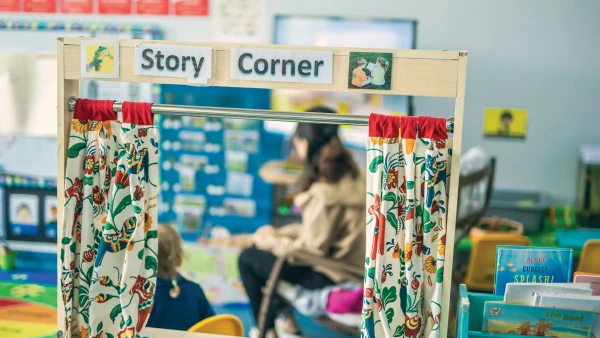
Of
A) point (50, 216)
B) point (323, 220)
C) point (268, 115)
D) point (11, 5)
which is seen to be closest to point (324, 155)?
point (323, 220)

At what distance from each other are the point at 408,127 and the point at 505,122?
2.66m

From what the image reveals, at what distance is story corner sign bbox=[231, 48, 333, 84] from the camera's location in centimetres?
184

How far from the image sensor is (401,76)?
1.83 m

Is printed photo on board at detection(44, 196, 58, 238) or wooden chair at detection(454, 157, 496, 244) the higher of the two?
wooden chair at detection(454, 157, 496, 244)

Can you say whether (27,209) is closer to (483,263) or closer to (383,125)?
(483,263)

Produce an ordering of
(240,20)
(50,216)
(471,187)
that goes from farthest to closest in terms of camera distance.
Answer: (50,216) < (240,20) < (471,187)

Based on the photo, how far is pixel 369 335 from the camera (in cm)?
188

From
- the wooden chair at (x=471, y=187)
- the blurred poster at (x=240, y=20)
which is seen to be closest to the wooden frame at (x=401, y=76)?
the wooden chair at (x=471, y=187)

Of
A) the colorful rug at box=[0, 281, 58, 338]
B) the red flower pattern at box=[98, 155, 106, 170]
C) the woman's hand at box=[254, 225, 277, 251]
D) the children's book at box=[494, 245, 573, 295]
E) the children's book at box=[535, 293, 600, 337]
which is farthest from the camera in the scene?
the woman's hand at box=[254, 225, 277, 251]

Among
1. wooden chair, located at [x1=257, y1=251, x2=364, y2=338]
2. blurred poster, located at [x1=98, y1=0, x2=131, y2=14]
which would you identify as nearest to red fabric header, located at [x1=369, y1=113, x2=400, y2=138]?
wooden chair, located at [x1=257, y1=251, x2=364, y2=338]

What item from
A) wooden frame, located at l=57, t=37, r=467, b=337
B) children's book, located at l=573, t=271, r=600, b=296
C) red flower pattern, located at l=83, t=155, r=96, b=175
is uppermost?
wooden frame, located at l=57, t=37, r=467, b=337

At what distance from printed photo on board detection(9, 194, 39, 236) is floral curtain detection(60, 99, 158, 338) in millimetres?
3081

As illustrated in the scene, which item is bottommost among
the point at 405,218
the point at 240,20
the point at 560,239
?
the point at 560,239

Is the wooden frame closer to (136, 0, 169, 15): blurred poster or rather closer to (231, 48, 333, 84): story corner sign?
(231, 48, 333, 84): story corner sign
